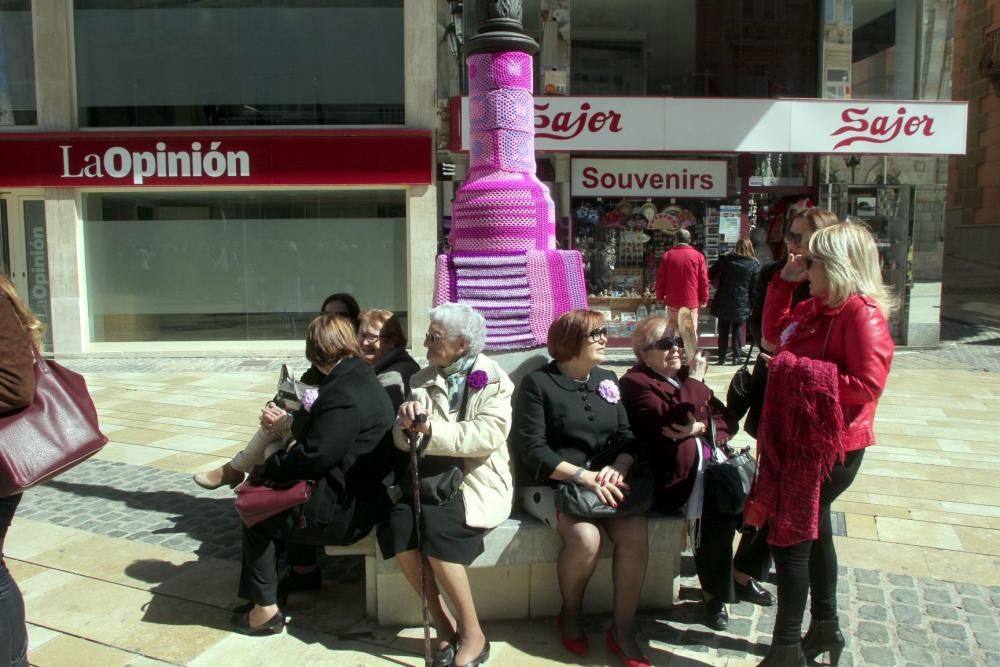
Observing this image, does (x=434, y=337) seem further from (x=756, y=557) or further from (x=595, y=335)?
(x=756, y=557)

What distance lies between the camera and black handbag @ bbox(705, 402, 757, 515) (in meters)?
3.45

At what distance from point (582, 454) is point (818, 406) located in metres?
1.03

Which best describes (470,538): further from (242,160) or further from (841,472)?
(242,160)

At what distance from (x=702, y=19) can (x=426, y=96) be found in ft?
15.1

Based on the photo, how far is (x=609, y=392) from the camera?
3.50m

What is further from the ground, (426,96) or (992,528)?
(426,96)

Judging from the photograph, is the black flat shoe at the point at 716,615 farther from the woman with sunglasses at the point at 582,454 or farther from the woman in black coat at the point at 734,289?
the woman in black coat at the point at 734,289

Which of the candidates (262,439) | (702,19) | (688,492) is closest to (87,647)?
(262,439)

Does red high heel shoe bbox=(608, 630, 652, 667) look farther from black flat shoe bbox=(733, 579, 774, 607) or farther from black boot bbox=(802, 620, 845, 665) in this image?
black flat shoe bbox=(733, 579, 774, 607)

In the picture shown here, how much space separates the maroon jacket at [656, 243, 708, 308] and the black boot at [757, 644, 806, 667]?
6991mm

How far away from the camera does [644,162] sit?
36.8 feet

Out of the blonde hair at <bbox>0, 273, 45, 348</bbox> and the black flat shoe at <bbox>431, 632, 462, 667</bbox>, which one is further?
the black flat shoe at <bbox>431, 632, 462, 667</bbox>

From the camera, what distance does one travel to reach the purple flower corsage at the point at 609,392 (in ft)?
11.5

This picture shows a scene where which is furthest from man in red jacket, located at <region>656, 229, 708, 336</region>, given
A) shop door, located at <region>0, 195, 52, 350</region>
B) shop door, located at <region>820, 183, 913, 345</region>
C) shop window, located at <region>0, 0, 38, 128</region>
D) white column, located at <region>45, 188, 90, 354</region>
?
shop window, located at <region>0, 0, 38, 128</region>
